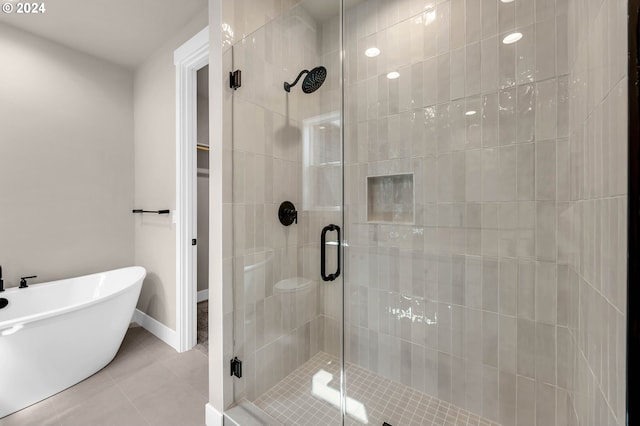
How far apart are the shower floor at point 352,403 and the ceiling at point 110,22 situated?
2.73 metres

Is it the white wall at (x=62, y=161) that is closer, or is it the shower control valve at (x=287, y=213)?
the shower control valve at (x=287, y=213)

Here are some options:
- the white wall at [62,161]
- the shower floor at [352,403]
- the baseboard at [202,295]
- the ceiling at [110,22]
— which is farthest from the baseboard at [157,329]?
the ceiling at [110,22]

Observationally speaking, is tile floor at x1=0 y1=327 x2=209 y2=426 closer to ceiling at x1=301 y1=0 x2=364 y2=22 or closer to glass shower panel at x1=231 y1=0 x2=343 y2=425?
glass shower panel at x1=231 y1=0 x2=343 y2=425

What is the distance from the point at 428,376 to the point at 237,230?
1500 mm

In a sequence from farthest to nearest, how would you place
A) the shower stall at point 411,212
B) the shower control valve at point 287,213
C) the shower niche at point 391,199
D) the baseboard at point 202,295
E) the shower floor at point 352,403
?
1. the baseboard at point 202,295
2. the shower niche at point 391,199
3. the shower control valve at point 287,213
4. the shower floor at point 352,403
5. the shower stall at point 411,212

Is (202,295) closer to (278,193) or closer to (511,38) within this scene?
(278,193)

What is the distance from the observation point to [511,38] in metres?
1.37

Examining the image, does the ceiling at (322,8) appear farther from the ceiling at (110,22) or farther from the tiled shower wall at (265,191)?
the ceiling at (110,22)

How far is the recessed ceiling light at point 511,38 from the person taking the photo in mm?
1349

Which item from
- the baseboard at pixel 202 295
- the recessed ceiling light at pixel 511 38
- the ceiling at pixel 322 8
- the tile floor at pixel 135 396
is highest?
the ceiling at pixel 322 8

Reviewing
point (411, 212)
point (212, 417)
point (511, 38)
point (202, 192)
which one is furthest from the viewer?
point (202, 192)

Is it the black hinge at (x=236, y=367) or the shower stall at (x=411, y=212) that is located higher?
the shower stall at (x=411, y=212)

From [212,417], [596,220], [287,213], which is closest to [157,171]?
[287,213]

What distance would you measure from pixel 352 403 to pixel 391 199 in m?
1.28
